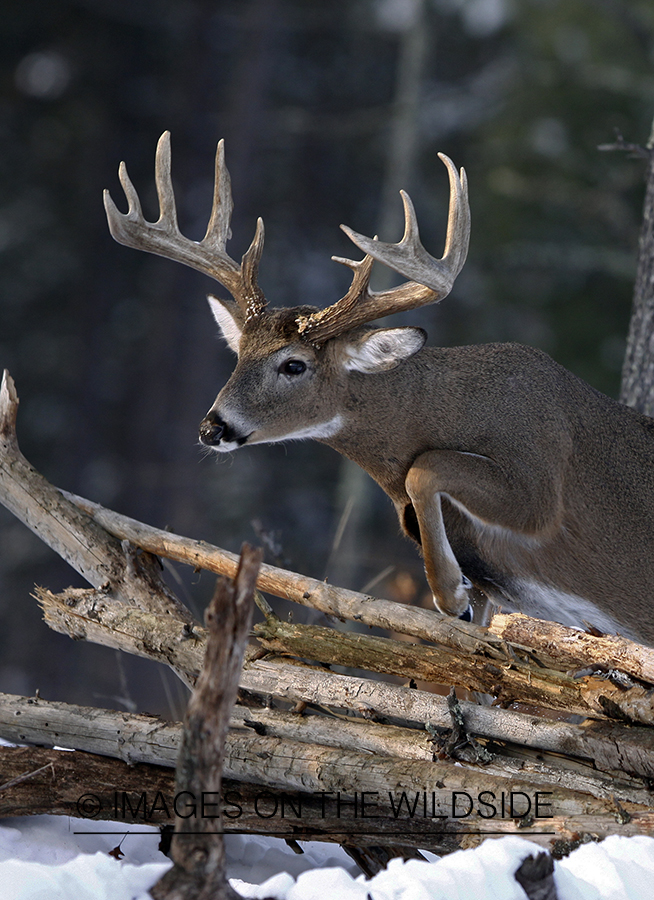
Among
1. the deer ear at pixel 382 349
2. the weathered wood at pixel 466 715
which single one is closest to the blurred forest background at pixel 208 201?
the deer ear at pixel 382 349

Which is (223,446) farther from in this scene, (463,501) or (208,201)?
(208,201)

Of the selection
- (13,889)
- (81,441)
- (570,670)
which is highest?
(81,441)

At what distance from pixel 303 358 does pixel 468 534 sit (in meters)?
1.25

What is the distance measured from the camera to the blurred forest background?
55.9ft

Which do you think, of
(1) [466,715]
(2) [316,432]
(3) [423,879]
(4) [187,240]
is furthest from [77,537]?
(3) [423,879]

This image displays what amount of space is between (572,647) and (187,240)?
3.02 m

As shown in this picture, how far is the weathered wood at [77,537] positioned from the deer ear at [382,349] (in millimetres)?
1553

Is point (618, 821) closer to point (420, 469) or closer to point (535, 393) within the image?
point (420, 469)

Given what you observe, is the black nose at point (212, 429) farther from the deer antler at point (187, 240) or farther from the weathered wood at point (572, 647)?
the weathered wood at point (572, 647)

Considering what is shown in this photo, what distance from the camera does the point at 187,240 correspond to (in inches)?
221

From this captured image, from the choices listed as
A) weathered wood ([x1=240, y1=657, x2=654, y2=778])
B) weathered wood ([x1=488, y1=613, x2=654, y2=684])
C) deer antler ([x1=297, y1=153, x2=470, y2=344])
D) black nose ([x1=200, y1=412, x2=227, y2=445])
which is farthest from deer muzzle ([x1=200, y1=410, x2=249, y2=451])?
weathered wood ([x1=488, y1=613, x2=654, y2=684])

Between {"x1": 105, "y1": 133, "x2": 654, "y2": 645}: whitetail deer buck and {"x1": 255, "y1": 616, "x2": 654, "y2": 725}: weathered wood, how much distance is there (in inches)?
19.3

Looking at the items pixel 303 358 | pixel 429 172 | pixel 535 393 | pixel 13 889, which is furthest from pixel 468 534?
pixel 429 172

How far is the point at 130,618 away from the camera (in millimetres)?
5098
